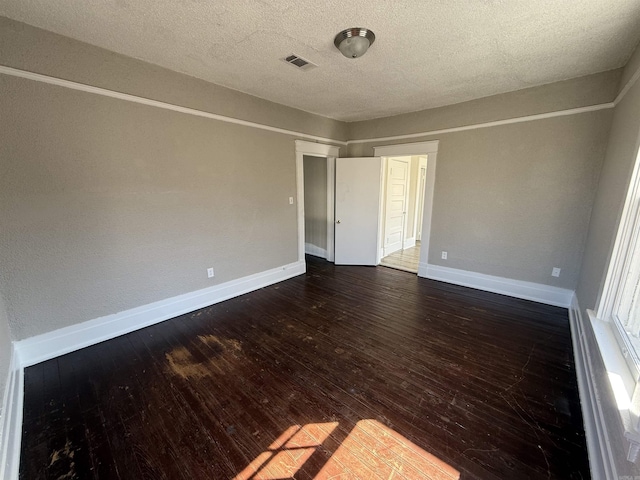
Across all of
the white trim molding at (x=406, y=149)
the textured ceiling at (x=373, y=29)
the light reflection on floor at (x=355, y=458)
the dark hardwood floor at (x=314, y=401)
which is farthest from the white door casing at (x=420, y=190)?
the light reflection on floor at (x=355, y=458)

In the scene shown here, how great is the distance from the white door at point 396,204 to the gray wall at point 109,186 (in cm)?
266

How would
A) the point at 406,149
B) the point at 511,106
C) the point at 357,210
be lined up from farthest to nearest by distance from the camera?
the point at 357,210, the point at 406,149, the point at 511,106

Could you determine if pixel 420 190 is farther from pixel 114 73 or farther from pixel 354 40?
pixel 114 73

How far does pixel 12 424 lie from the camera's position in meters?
1.47

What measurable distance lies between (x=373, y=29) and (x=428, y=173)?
8.27ft

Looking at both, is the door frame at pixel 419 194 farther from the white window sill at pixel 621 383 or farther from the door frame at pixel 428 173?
the white window sill at pixel 621 383

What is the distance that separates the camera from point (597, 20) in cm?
180

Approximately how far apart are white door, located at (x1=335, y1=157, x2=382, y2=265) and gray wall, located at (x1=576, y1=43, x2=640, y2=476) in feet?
8.93

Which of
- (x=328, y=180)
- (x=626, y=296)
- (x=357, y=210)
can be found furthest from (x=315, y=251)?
(x=626, y=296)

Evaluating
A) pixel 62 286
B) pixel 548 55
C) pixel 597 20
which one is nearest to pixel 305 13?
pixel 597 20

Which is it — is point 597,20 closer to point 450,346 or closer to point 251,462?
point 450,346

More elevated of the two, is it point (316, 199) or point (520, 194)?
point (520, 194)

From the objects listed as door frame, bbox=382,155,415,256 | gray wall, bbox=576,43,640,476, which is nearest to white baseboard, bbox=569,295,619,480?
gray wall, bbox=576,43,640,476

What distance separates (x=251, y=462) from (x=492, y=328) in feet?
8.49
